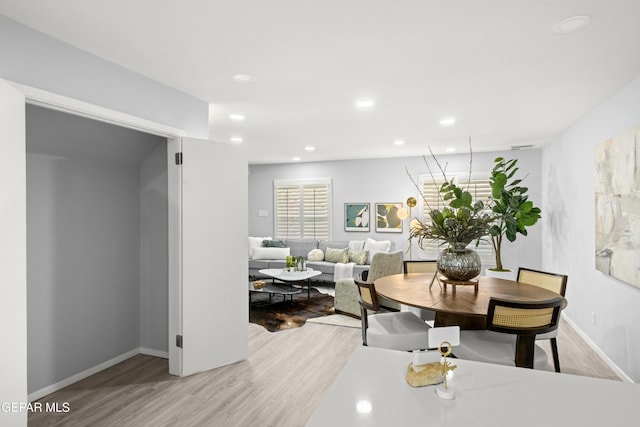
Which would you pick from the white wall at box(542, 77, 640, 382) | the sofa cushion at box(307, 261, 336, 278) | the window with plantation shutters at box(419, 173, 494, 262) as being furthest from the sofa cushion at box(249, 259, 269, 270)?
the white wall at box(542, 77, 640, 382)

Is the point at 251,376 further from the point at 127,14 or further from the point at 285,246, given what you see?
the point at 285,246

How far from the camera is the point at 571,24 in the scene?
2131 mm

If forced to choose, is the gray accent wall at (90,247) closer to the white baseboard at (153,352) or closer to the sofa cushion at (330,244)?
the white baseboard at (153,352)

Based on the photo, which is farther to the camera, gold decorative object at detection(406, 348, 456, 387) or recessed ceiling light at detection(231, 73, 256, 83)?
recessed ceiling light at detection(231, 73, 256, 83)

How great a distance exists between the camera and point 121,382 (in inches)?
122

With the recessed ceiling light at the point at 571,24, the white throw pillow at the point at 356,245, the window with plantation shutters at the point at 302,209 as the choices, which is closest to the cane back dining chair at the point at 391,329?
the recessed ceiling light at the point at 571,24

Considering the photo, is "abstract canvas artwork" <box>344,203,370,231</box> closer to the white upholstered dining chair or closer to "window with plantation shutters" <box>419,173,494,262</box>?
"window with plantation shutters" <box>419,173,494,262</box>

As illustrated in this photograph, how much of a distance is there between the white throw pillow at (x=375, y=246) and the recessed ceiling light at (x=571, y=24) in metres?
5.14

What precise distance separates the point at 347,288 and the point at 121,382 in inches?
110

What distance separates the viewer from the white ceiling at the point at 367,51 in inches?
78.2

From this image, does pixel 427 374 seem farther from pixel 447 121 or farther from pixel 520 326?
pixel 447 121

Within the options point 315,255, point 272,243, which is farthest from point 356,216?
point 272,243

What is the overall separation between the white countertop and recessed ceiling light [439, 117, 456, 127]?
3.63m

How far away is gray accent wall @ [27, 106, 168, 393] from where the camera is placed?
2.89 metres
